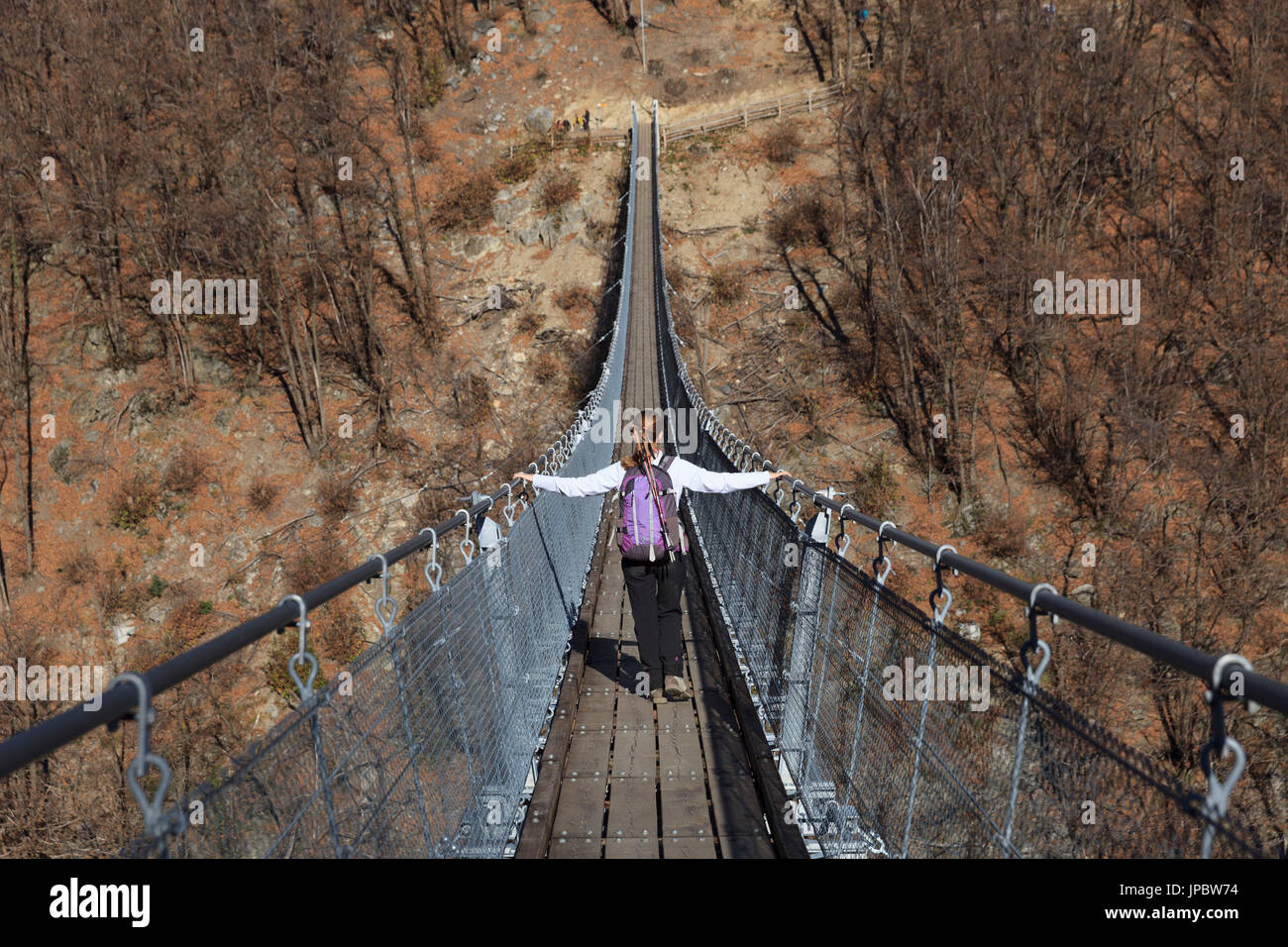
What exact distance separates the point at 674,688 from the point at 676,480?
120cm

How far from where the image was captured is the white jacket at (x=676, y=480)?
432 cm

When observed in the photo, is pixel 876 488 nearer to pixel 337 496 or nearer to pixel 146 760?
pixel 337 496

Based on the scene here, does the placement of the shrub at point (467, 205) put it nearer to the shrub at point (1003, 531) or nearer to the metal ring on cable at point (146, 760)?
the shrub at point (1003, 531)

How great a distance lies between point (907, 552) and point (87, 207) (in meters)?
21.5

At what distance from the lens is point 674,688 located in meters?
4.68

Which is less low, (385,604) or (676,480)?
(676,480)

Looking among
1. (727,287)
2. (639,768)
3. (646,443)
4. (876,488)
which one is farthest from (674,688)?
(727,287)

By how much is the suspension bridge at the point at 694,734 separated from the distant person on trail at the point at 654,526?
225 millimetres

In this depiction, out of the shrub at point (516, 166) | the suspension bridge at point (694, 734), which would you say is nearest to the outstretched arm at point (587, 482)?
the suspension bridge at point (694, 734)

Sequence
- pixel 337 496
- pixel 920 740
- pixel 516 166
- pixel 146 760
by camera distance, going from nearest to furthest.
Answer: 1. pixel 146 760
2. pixel 920 740
3. pixel 337 496
4. pixel 516 166

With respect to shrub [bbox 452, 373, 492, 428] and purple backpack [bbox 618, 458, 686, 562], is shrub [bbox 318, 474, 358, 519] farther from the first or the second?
purple backpack [bbox 618, 458, 686, 562]

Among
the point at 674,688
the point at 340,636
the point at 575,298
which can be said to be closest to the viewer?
the point at 674,688

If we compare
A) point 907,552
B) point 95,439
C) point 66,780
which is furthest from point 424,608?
point 95,439
